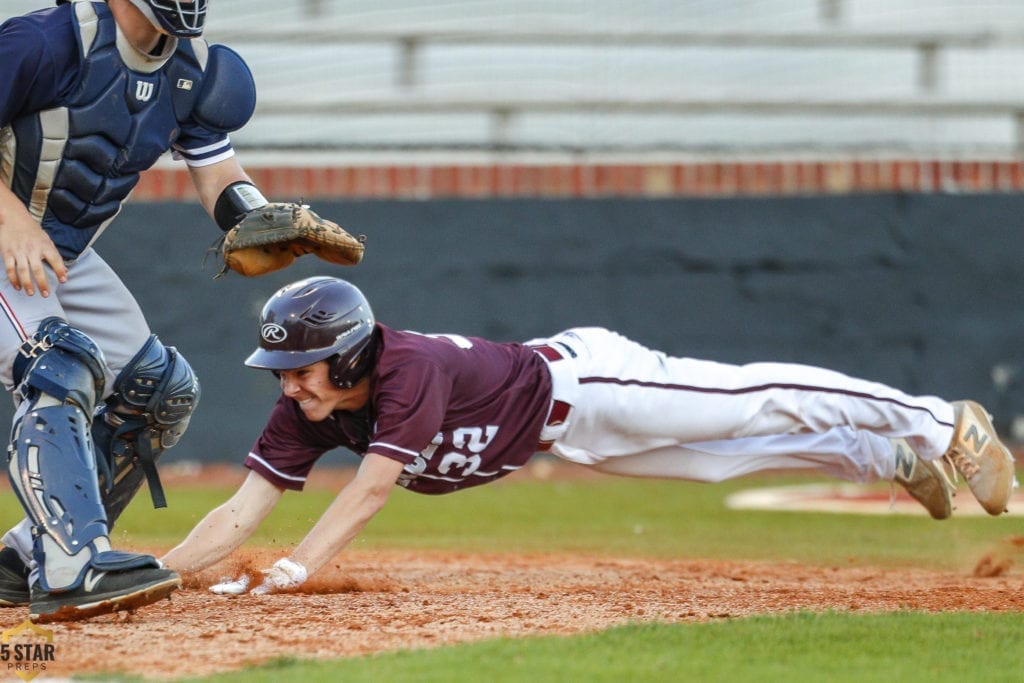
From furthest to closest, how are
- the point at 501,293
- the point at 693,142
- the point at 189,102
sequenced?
the point at 693,142, the point at 501,293, the point at 189,102

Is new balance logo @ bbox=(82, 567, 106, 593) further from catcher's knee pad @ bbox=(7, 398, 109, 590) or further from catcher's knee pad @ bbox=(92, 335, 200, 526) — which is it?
catcher's knee pad @ bbox=(92, 335, 200, 526)

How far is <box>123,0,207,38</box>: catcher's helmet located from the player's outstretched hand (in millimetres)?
1807

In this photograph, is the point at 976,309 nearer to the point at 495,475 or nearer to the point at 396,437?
the point at 495,475

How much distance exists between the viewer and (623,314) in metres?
11.4

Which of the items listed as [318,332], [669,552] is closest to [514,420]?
[318,332]

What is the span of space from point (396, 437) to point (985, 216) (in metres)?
8.08

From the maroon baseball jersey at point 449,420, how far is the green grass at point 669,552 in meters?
1.20

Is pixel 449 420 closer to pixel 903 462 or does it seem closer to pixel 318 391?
pixel 318 391

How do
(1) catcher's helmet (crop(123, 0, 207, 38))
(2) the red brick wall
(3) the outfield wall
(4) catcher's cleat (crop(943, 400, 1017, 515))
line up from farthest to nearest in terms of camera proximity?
(2) the red brick wall < (3) the outfield wall < (4) catcher's cleat (crop(943, 400, 1017, 515)) < (1) catcher's helmet (crop(123, 0, 207, 38))

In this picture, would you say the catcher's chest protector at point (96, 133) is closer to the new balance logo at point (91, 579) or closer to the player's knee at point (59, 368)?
the player's knee at point (59, 368)

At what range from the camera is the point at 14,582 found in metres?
5.19

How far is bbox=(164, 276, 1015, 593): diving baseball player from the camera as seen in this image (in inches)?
191

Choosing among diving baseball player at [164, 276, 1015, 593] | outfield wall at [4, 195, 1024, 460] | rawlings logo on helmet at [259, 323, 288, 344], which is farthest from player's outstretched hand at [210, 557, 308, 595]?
outfield wall at [4, 195, 1024, 460]

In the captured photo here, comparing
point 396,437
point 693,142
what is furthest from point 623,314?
point 396,437
